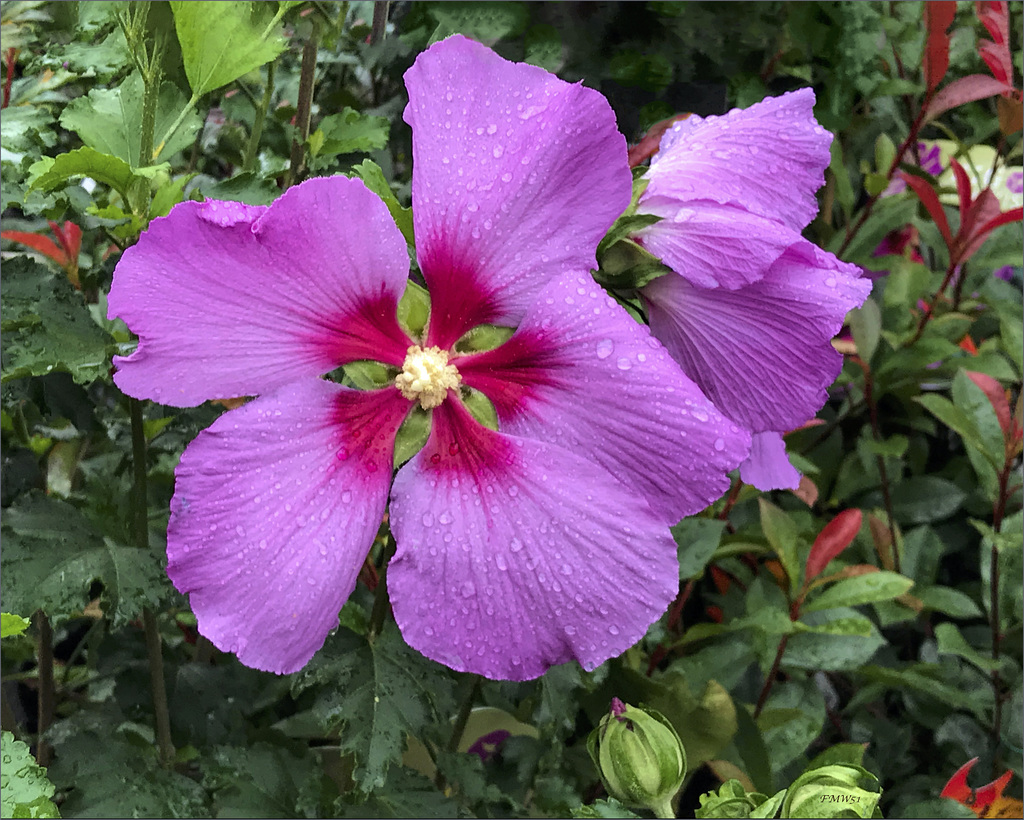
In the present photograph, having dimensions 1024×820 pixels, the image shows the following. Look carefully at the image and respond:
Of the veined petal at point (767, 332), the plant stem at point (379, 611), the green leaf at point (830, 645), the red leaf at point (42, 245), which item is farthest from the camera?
the green leaf at point (830, 645)

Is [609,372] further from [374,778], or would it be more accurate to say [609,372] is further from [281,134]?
[281,134]

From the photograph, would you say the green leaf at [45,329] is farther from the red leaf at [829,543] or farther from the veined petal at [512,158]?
the red leaf at [829,543]

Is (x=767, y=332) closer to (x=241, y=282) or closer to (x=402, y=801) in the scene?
(x=241, y=282)

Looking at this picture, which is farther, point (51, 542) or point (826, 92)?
point (826, 92)

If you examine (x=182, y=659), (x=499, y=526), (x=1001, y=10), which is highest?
(x=1001, y=10)

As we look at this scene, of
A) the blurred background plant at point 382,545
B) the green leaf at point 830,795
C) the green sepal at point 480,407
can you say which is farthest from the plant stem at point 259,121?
the green leaf at point 830,795

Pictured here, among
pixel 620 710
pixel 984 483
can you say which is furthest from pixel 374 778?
pixel 984 483

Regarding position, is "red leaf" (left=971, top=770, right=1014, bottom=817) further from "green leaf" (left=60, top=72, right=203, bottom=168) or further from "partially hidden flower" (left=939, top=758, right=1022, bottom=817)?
"green leaf" (left=60, top=72, right=203, bottom=168)
